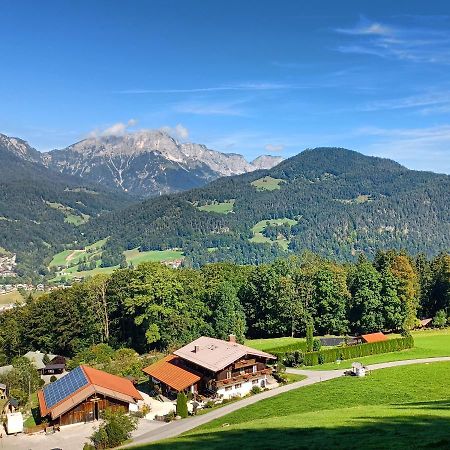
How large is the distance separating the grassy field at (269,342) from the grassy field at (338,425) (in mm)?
26135

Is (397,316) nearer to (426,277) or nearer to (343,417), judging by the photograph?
(426,277)

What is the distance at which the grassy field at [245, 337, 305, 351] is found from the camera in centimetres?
7156

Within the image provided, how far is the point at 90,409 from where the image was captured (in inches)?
1863

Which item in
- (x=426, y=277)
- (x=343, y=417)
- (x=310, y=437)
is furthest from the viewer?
(x=426, y=277)

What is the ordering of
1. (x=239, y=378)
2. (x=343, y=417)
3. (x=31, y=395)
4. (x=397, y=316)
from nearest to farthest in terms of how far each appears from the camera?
(x=343, y=417) < (x=239, y=378) < (x=31, y=395) < (x=397, y=316)

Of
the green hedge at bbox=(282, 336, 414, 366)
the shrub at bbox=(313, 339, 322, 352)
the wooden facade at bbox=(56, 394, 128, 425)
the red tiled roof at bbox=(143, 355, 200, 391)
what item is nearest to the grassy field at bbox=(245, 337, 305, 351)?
the shrub at bbox=(313, 339, 322, 352)

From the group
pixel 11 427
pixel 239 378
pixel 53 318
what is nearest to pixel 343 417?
pixel 239 378

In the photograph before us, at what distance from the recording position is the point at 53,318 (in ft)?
264

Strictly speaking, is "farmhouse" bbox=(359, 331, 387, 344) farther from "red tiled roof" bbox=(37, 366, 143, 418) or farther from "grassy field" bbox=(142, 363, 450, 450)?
"red tiled roof" bbox=(37, 366, 143, 418)

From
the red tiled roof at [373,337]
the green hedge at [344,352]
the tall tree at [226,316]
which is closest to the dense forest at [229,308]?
the tall tree at [226,316]

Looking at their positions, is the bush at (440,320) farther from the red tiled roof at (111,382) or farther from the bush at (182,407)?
the red tiled roof at (111,382)

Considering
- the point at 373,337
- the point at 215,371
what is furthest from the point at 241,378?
the point at 373,337

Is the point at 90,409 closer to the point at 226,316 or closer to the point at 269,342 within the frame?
the point at 226,316

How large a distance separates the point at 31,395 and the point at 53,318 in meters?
22.1
